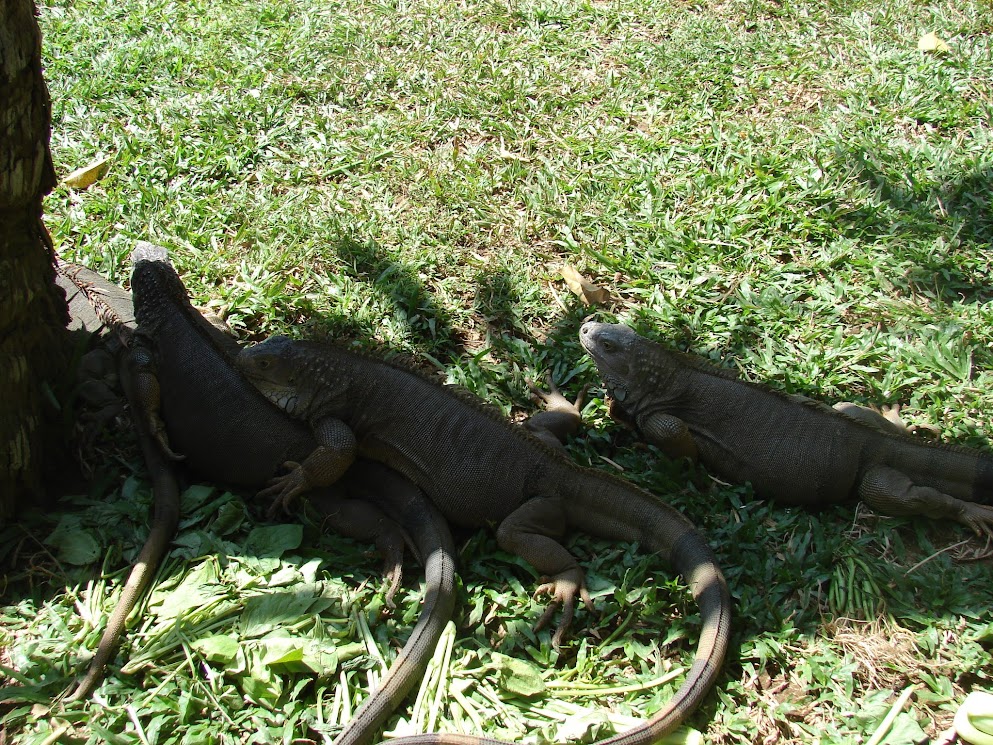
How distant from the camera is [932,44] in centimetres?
662

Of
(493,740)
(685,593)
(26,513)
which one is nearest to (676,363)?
(685,593)

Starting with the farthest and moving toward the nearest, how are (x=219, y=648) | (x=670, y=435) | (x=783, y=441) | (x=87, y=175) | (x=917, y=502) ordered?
(x=87, y=175)
(x=670, y=435)
(x=783, y=441)
(x=917, y=502)
(x=219, y=648)

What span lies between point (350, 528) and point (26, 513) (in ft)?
4.89

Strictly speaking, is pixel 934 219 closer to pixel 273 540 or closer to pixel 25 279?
pixel 273 540

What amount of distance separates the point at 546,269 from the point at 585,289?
37cm

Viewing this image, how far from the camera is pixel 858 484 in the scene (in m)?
3.98

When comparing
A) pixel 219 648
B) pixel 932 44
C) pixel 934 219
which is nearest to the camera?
pixel 219 648

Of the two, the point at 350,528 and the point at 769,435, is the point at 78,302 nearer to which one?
the point at 350,528

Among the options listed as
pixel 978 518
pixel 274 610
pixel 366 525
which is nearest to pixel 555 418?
pixel 366 525

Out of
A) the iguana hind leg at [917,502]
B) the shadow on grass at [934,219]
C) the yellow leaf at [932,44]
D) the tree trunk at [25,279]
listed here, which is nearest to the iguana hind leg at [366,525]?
the tree trunk at [25,279]

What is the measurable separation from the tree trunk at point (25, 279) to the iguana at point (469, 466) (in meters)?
0.93

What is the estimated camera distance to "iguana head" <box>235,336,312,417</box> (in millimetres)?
4062

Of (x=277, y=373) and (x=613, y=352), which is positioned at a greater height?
(x=613, y=352)

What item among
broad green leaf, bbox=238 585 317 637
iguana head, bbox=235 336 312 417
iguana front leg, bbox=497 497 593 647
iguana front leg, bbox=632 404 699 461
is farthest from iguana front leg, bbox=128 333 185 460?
iguana front leg, bbox=632 404 699 461
